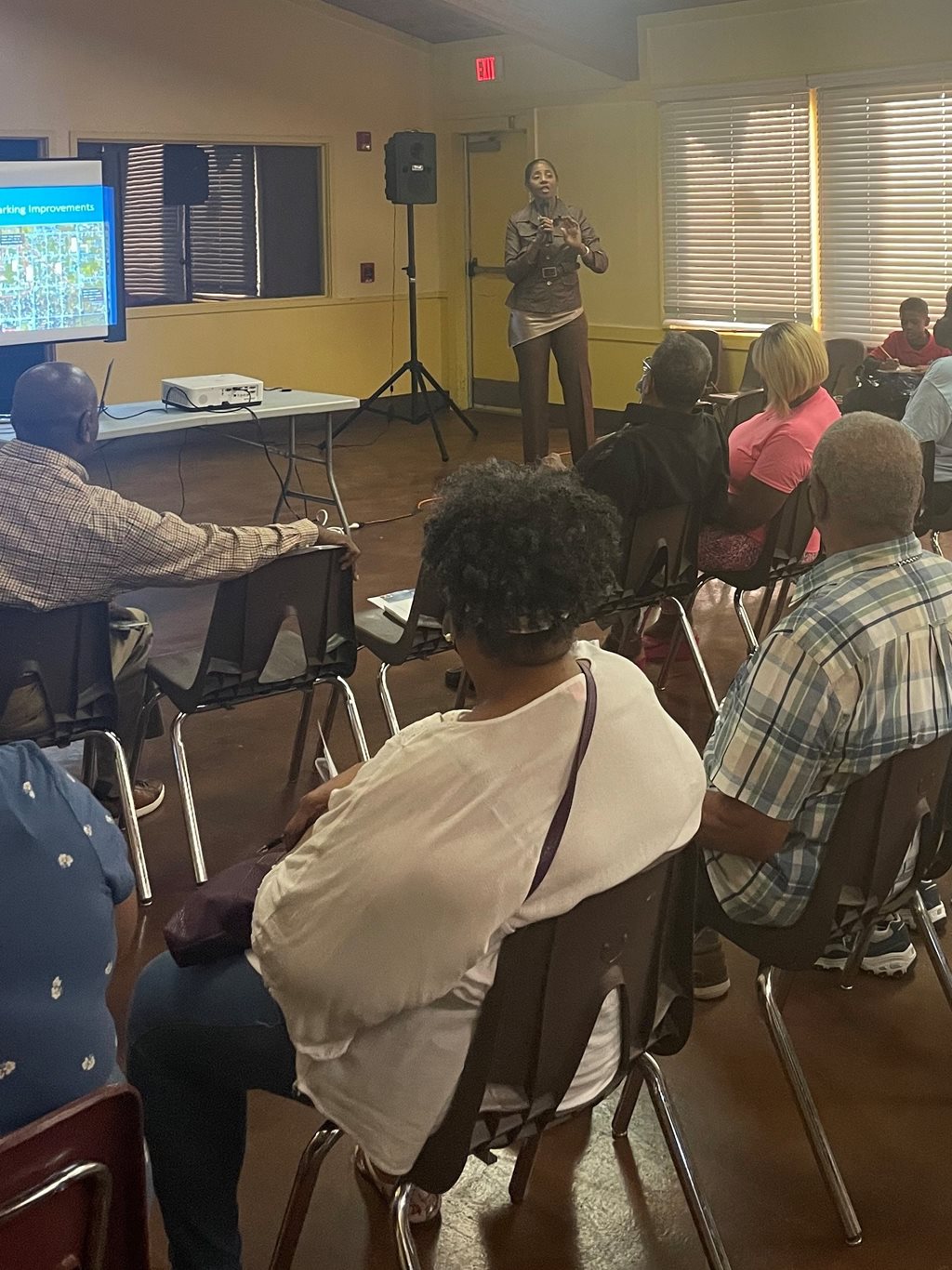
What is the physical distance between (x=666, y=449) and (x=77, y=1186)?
2.83 m

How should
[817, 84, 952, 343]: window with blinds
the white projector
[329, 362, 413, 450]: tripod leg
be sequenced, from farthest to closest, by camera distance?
[329, 362, 413, 450]: tripod leg < [817, 84, 952, 343]: window with blinds < the white projector

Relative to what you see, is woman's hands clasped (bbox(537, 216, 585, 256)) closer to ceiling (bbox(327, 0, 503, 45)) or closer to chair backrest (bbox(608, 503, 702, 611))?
ceiling (bbox(327, 0, 503, 45))

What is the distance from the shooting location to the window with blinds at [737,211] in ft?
27.9

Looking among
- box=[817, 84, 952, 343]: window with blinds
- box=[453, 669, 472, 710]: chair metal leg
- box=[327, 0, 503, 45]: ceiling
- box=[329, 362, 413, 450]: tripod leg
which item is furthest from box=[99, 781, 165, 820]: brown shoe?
box=[327, 0, 503, 45]: ceiling

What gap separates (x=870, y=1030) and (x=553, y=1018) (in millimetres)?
1238

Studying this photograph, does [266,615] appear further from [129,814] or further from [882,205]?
[882,205]

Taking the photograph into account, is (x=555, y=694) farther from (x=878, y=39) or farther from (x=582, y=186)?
(x=582, y=186)

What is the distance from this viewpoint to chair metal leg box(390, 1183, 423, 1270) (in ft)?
5.13

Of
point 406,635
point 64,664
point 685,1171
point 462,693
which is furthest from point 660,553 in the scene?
point 685,1171

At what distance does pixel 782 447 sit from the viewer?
4.11 metres

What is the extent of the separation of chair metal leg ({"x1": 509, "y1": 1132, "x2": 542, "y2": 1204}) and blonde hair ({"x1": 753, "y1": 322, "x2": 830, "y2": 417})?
2664 millimetres

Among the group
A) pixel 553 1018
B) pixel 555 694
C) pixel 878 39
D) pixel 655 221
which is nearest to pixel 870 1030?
pixel 553 1018

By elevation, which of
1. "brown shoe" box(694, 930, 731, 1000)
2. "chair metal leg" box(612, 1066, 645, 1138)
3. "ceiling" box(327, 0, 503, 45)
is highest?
"ceiling" box(327, 0, 503, 45)

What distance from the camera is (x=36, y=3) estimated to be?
8180 millimetres
